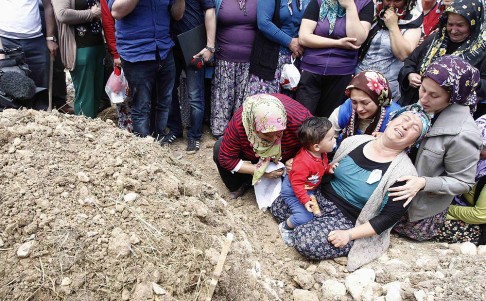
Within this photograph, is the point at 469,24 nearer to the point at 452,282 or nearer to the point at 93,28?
the point at 452,282

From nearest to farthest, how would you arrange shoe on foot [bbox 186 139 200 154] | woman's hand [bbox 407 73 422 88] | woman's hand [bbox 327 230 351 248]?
woman's hand [bbox 327 230 351 248]
woman's hand [bbox 407 73 422 88]
shoe on foot [bbox 186 139 200 154]

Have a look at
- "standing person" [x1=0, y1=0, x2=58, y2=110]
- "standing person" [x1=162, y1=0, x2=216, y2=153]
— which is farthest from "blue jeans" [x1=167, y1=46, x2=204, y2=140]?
"standing person" [x1=0, y1=0, x2=58, y2=110]

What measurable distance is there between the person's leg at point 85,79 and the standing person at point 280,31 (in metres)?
1.75

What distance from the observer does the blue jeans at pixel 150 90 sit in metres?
3.79

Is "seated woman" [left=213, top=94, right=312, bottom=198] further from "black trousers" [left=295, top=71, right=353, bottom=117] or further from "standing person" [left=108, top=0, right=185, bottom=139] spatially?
"standing person" [left=108, top=0, right=185, bottom=139]

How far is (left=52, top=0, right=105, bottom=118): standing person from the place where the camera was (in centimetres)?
394

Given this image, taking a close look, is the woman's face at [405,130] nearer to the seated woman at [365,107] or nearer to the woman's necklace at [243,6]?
the seated woman at [365,107]

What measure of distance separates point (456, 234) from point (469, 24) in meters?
1.64

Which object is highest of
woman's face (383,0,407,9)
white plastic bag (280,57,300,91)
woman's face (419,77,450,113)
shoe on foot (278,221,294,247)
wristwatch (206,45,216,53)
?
woman's face (383,0,407,9)

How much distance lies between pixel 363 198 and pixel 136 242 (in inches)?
66.2

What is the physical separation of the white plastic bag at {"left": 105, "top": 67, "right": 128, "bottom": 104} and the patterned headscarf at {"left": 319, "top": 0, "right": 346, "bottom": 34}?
2063 mm

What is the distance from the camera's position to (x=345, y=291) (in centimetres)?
266

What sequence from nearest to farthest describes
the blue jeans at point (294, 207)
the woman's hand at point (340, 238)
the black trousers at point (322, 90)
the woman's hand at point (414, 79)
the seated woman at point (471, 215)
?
1. the woman's hand at point (340, 238)
2. the seated woman at point (471, 215)
3. the blue jeans at point (294, 207)
4. the woman's hand at point (414, 79)
5. the black trousers at point (322, 90)

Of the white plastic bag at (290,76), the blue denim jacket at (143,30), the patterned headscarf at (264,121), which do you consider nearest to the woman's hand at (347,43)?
the white plastic bag at (290,76)
